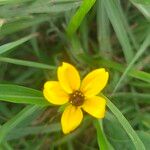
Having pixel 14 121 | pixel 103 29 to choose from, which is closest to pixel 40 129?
pixel 14 121

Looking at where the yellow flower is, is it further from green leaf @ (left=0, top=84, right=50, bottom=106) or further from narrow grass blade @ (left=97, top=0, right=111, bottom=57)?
narrow grass blade @ (left=97, top=0, right=111, bottom=57)

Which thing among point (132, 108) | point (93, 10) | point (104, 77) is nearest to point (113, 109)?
point (104, 77)

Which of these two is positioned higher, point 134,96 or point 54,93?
point 54,93

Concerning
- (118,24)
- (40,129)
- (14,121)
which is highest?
(118,24)

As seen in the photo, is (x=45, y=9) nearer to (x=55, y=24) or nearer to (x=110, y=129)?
(x=55, y=24)

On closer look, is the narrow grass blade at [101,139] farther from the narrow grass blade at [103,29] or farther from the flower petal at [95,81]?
the narrow grass blade at [103,29]

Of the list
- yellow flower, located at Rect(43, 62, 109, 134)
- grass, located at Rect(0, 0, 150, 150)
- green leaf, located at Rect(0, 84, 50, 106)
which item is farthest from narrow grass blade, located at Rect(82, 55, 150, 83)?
green leaf, located at Rect(0, 84, 50, 106)

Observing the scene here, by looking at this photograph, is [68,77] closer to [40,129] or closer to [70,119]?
[70,119]
